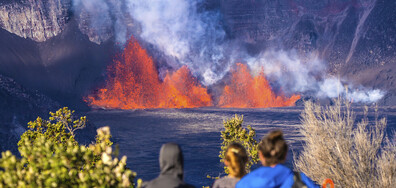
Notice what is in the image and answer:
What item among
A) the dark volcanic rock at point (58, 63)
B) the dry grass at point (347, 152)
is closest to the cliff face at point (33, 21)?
the dark volcanic rock at point (58, 63)

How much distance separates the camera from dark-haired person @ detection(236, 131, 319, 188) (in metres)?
5.23

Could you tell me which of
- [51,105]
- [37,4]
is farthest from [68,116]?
[37,4]

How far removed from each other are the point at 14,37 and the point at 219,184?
192 metres

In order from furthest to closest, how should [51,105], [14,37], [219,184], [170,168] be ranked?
1. [14,37]
2. [51,105]
3. [219,184]
4. [170,168]

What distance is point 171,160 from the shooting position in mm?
5230

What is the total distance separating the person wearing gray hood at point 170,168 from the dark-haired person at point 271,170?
0.84 metres

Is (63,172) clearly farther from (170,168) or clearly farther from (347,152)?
(347,152)

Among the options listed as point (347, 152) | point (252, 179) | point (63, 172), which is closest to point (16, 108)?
point (347, 152)

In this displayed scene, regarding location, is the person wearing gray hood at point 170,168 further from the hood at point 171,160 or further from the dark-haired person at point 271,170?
the dark-haired person at point 271,170

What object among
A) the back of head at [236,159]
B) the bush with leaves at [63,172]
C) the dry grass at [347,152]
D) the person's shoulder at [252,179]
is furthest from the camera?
the dry grass at [347,152]

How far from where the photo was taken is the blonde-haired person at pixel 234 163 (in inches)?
217

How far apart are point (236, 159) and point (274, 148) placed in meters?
0.60

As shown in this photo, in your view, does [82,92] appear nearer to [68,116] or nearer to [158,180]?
[68,116]

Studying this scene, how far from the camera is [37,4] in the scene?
7584 inches
